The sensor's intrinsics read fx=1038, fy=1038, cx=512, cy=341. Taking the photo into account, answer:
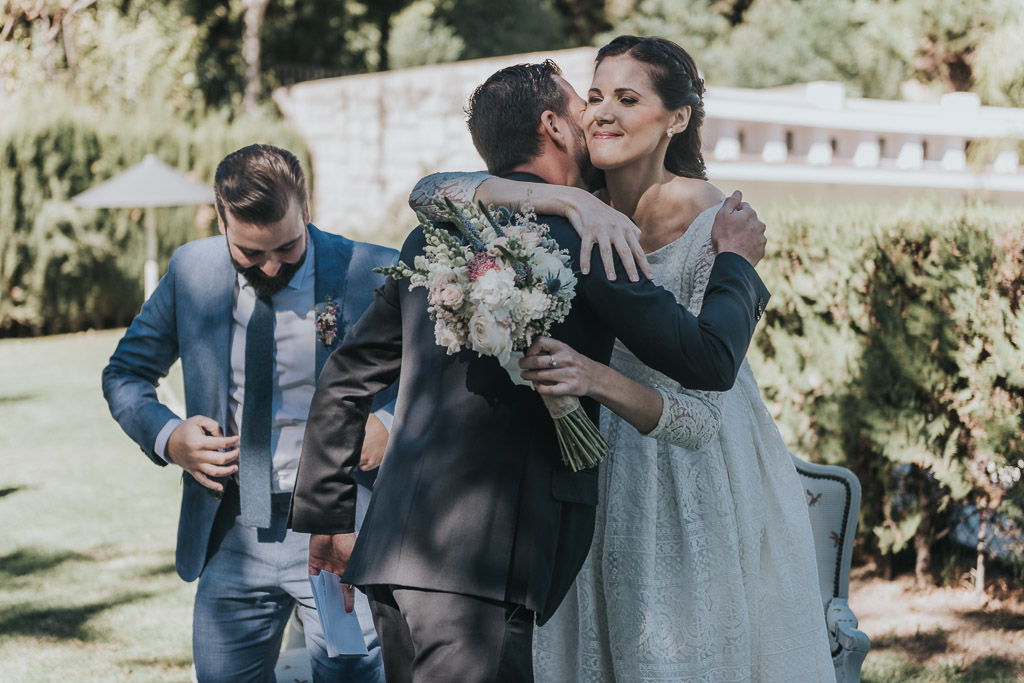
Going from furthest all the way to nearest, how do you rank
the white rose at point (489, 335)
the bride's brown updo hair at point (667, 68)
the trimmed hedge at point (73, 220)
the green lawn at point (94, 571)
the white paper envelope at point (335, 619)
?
the trimmed hedge at point (73, 220)
the green lawn at point (94, 571)
the white paper envelope at point (335, 619)
the bride's brown updo hair at point (667, 68)
the white rose at point (489, 335)

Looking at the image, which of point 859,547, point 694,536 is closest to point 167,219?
point 859,547

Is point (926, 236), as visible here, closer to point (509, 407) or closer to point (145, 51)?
point (509, 407)

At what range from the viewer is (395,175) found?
65.1 ft

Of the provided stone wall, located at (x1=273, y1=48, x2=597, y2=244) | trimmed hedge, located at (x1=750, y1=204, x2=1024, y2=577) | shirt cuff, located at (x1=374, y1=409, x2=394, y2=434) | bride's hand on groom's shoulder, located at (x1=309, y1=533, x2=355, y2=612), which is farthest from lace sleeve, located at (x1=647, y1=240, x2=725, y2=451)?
stone wall, located at (x1=273, y1=48, x2=597, y2=244)

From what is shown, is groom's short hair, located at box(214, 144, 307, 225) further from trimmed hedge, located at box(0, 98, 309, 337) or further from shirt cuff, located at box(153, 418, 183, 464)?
trimmed hedge, located at box(0, 98, 309, 337)

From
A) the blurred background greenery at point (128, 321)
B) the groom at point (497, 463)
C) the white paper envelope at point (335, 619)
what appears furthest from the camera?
the blurred background greenery at point (128, 321)

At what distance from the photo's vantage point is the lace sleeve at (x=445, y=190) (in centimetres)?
236

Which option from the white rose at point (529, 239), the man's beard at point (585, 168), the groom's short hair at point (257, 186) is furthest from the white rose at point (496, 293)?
the groom's short hair at point (257, 186)

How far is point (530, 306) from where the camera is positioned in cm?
195

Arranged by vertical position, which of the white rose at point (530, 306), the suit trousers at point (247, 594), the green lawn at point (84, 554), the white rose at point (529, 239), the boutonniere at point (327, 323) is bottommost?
the green lawn at point (84, 554)

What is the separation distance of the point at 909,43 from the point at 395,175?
1852 cm

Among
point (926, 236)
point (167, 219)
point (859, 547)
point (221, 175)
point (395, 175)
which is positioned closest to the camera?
point (221, 175)

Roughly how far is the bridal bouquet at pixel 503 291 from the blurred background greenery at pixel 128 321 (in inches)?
134

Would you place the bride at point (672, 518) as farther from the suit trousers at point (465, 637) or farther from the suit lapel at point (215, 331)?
the suit lapel at point (215, 331)
